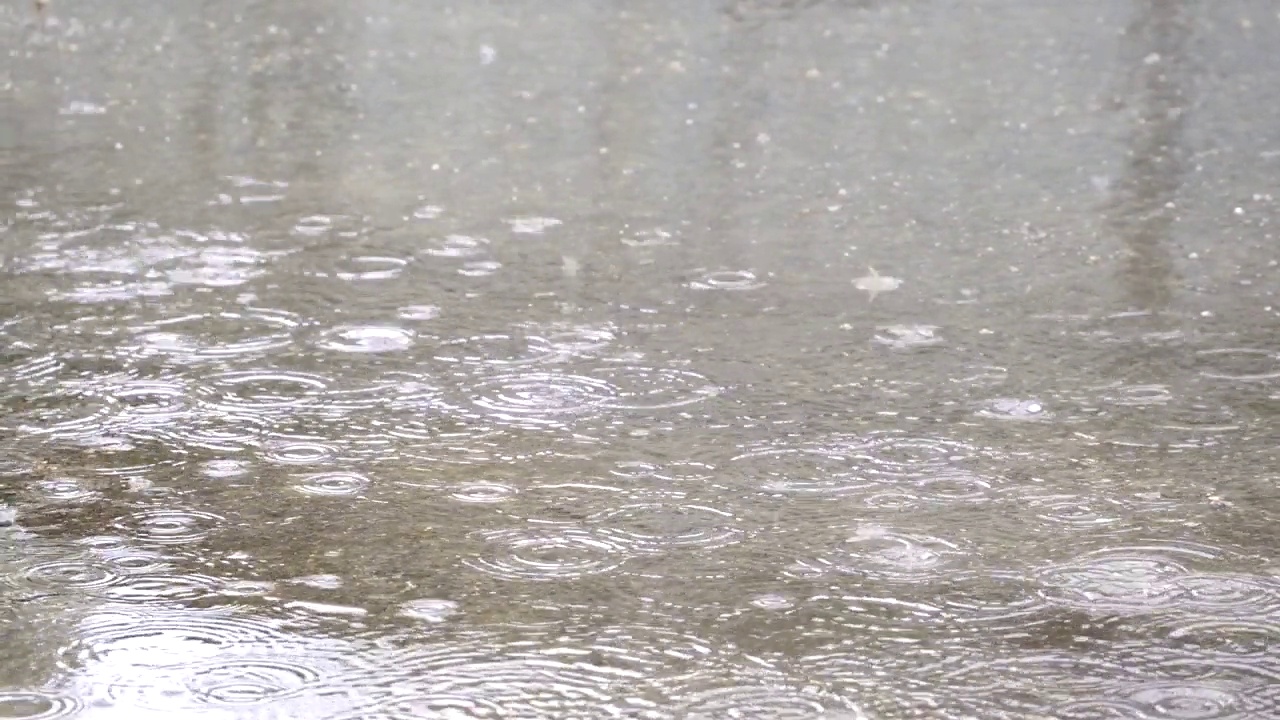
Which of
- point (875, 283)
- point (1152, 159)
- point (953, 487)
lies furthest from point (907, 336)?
point (1152, 159)

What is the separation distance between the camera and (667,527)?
9.90 ft

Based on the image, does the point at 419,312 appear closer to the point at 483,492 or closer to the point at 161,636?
the point at 483,492

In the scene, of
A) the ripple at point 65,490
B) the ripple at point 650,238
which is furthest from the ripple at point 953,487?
the ripple at point 650,238

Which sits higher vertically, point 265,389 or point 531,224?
point 531,224

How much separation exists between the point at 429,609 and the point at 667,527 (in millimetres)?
552

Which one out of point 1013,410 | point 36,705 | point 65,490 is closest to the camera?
point 36,705

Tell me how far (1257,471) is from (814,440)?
93cm

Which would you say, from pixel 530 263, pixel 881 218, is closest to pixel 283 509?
pixel 530 263

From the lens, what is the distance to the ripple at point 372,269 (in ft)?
15.3

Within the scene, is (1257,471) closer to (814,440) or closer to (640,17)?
(814,440)

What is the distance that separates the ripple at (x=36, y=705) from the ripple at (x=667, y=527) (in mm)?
1039

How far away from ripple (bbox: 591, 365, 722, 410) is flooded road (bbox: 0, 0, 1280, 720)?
1cm

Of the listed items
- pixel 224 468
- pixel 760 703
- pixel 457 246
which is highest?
pixel 457 246

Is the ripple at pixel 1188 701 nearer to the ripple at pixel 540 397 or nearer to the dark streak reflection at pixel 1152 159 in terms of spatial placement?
the ripple at pixel 540 397
